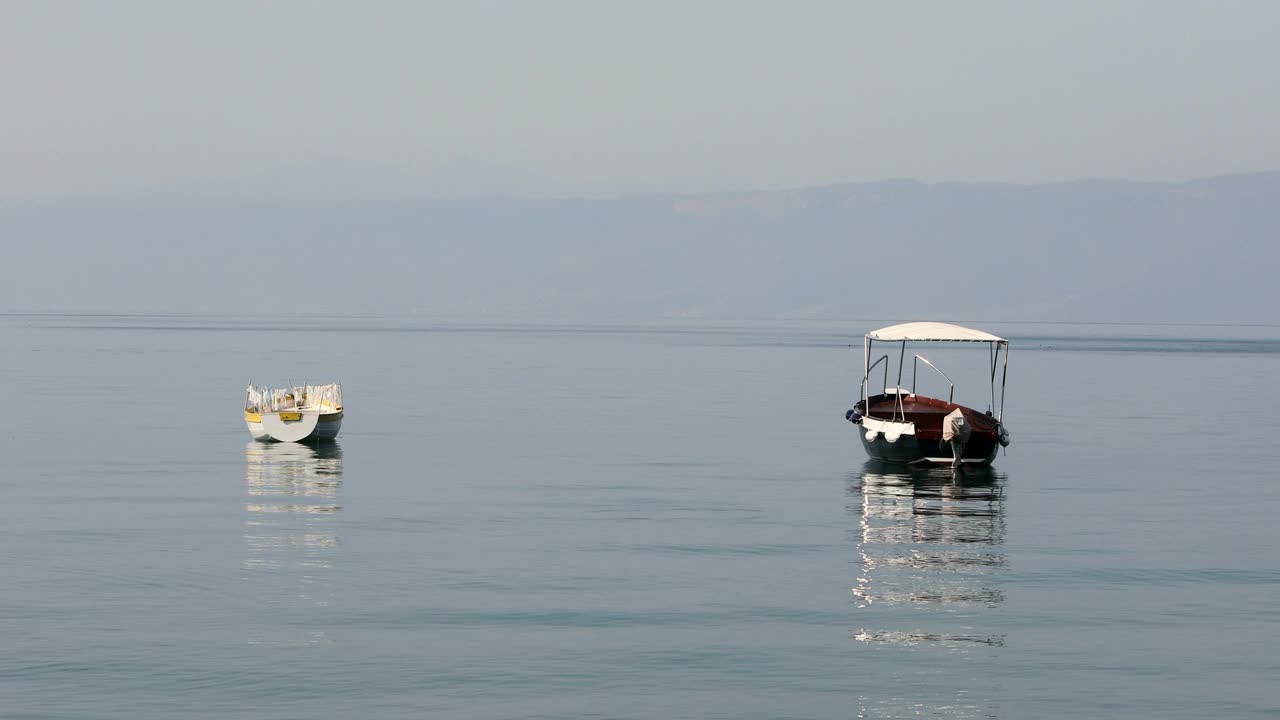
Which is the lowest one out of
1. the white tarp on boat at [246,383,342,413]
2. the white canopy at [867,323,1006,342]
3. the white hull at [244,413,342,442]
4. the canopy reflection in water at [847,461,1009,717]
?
the canopy reflection in water at [847,461,1009,717]

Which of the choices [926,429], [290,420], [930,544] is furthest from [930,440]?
[290,420]

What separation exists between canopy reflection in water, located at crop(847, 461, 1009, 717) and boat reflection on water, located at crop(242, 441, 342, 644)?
9.04 meters

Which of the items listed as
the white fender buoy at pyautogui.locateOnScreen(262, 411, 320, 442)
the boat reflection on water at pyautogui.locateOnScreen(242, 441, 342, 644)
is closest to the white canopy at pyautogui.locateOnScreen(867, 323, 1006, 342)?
the boat reflection on water at pyautogui.locateOnScreen(242, 441, 342, 644)

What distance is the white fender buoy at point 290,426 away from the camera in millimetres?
62875

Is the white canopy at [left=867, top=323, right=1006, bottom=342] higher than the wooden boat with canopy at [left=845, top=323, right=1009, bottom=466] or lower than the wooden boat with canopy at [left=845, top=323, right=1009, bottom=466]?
higher

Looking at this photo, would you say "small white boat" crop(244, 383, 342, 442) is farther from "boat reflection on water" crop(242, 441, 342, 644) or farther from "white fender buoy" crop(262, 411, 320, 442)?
"boat reflection on water" crop(242, 441, 342, 644)

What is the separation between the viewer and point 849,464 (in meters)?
59.4

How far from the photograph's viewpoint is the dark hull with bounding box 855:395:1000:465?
186 ft

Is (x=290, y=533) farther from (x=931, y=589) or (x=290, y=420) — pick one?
(x=290, y=420)

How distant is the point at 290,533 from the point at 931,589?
49.1 feet

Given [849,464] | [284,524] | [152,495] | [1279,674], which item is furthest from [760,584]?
[849,464]

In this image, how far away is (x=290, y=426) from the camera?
63000 mm

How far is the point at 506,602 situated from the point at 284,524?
12.1 metres

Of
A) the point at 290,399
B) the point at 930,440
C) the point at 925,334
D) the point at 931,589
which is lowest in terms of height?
the point at 931,589
